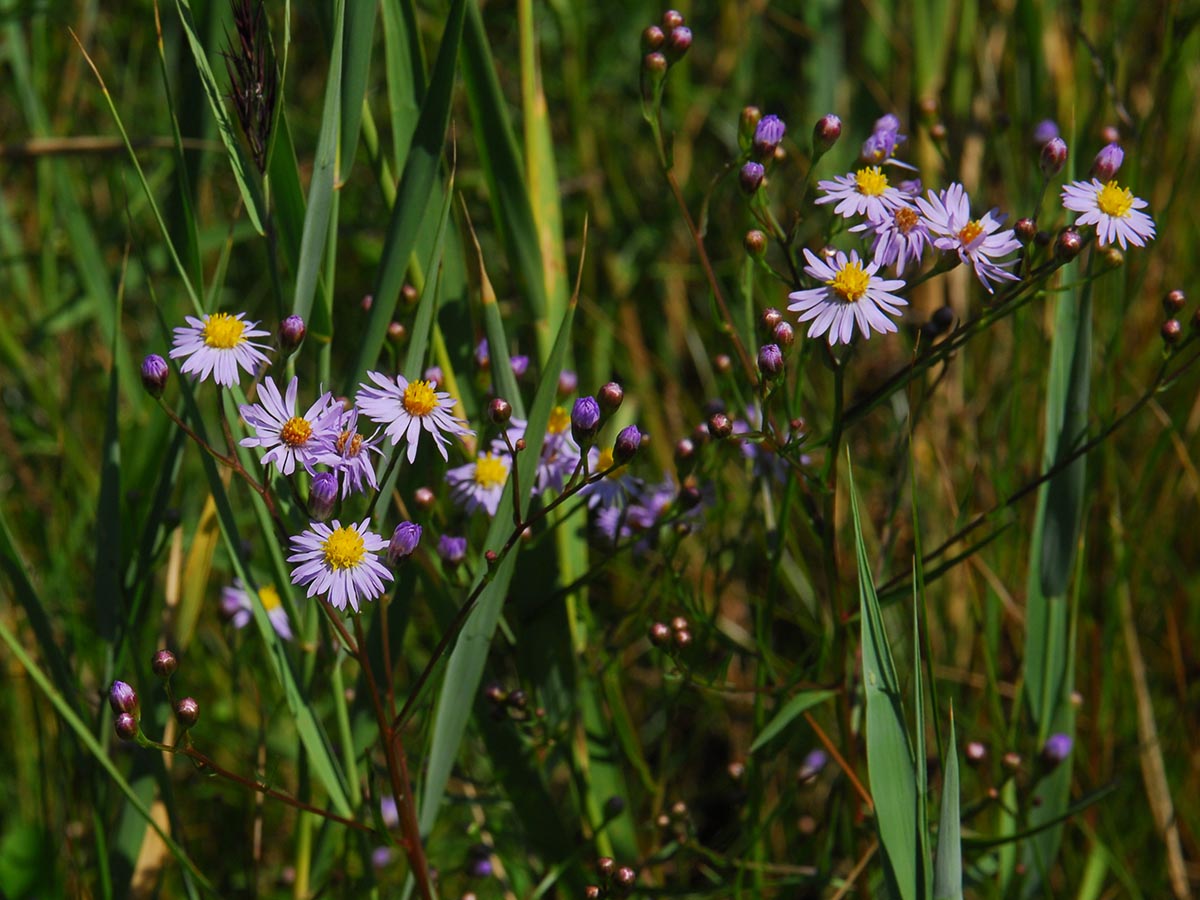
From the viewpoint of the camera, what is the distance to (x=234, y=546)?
143cm

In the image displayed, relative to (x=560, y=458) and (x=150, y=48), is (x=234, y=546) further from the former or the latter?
(x=150, y=48)

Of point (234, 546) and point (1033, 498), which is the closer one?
point (234, 546)

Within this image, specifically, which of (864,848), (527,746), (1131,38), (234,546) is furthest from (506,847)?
(1131,38)

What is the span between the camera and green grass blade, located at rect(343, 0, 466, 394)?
1.43 metres

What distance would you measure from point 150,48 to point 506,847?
2.43 m

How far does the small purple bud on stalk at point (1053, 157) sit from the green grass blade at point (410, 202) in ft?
2.41

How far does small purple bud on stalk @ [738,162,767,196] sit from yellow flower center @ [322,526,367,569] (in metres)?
0.65

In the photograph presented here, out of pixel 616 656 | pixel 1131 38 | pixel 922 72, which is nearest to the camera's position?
pixel 616 656

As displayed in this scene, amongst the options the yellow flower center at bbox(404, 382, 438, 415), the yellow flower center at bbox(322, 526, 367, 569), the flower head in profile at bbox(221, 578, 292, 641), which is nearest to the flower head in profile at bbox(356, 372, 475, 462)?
the yellow flower center at bbox(404, 382, 438, 415)

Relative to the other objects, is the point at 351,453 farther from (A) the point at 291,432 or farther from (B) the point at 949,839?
(B) the point at 949,839

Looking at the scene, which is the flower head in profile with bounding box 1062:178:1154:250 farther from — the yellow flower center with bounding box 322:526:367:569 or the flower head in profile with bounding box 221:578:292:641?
the flower head in profile with bounding box 221:578:292:641

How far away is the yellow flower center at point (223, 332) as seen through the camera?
49.9 inches

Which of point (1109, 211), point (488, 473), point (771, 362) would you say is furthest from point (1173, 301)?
point (488, 473)

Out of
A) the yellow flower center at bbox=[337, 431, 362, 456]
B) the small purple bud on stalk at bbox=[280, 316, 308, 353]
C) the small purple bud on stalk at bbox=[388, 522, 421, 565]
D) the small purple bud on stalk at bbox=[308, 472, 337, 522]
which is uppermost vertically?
the small purple bud on stalk at bbox=[280, 316, 308, 353]
